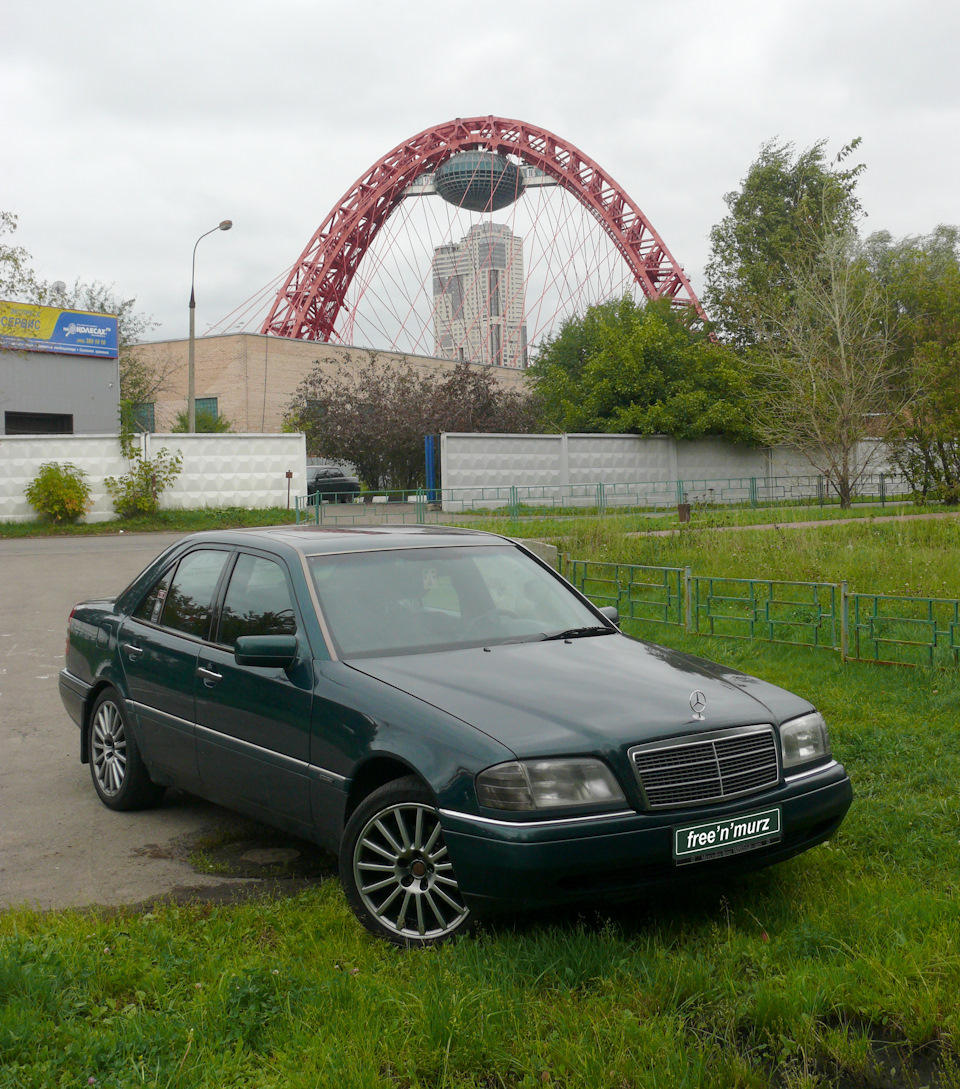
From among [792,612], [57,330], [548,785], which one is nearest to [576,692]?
[548,785]

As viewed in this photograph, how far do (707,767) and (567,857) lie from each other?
63 cm

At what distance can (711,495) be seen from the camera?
1160 inches

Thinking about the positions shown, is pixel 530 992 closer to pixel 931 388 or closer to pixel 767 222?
pixel 931 388

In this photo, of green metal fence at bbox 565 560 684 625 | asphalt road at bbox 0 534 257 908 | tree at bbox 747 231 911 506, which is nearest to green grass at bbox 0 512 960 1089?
asphalt road at bbox 0 534 257 908

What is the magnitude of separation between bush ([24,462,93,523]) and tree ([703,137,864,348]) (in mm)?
22851

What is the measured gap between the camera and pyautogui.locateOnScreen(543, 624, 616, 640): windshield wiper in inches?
192

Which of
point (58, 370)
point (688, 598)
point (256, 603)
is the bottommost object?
point (688, 598)

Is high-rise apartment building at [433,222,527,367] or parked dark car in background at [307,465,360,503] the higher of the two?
high-rise apartment building at [433,222,527,367]

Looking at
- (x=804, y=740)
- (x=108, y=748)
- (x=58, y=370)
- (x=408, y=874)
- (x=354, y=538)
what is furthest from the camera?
(x=58, y=370)

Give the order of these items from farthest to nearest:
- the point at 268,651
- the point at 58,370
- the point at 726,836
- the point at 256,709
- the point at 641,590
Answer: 1. the point at 58,370
2. the point at 641,590
3. the point at 256,709
4. the point at 268,651
5. the point at 726,836

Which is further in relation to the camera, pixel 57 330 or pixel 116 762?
pixel 57 330

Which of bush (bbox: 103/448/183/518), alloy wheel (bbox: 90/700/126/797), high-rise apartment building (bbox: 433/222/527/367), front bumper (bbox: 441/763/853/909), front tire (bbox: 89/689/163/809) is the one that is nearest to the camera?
front bumper (bbox: 441/763/853/909)

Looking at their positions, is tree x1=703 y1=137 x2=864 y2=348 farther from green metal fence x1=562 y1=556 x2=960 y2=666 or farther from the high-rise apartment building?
green metal fence x1=562 y1=556 x2=960 y2=666

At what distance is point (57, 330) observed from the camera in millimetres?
34000
